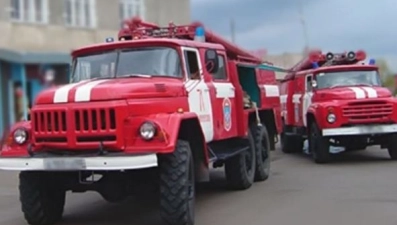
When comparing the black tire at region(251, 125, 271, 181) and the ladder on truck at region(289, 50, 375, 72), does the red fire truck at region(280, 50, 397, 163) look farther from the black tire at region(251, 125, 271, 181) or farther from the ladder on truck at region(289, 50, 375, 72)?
the black tire at region(251, 125, 271, 181)

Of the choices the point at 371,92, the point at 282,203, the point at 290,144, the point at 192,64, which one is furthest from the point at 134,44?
the point at 290,144

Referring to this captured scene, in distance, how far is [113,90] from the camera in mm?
7836

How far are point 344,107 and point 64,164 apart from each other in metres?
8.57

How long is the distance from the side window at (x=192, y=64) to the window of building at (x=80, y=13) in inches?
752

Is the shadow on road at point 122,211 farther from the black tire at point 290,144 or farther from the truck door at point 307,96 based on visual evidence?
the black tire at point 290,144

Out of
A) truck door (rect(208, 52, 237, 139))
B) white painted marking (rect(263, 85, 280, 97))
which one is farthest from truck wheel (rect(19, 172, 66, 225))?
white painted marking (rect(263, 85, 280, 97))

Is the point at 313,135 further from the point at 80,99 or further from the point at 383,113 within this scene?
the point at 80,99

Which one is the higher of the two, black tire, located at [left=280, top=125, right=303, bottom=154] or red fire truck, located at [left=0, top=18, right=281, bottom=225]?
red fire truck, located at [left=0, top=18, right=281, bottom=225]

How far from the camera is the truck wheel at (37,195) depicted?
27.4 ft

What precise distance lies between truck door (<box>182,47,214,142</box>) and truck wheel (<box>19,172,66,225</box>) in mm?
2073

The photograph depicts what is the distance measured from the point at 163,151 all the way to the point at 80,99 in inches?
49.1

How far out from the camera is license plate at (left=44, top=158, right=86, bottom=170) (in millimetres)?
7533

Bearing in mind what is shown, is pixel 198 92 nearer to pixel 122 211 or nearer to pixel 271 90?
pixel 122 211

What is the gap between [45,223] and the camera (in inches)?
338
